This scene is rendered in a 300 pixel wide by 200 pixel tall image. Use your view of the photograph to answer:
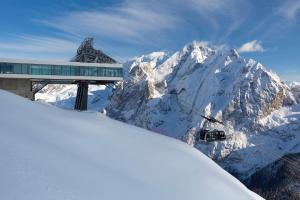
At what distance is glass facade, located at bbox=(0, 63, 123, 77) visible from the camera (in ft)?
293

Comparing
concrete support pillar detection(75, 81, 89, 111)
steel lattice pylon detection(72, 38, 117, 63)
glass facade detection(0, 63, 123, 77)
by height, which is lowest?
concrete support pillar detection(75, 81, 89, 111)

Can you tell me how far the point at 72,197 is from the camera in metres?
23.7

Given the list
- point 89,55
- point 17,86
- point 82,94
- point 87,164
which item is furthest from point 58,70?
point 87,164

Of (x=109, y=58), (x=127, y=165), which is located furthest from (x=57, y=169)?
(x=109, y=58)

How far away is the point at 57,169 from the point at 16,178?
400cm

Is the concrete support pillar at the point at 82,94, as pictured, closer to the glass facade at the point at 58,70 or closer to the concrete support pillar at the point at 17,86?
the glass facade at the point at 58,70

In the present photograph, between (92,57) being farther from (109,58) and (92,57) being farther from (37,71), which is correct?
(37,71)

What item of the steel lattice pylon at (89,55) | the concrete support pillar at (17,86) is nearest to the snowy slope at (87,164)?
the concrete support pillar at (17,86)

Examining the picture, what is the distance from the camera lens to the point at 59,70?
9556cm

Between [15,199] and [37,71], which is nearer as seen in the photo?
[15,199]

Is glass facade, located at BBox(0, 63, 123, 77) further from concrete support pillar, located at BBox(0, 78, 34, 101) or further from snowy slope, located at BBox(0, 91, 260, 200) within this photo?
snowy slope, located at BBox(0, 91, 260, 200)

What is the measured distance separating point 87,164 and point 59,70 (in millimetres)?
66679

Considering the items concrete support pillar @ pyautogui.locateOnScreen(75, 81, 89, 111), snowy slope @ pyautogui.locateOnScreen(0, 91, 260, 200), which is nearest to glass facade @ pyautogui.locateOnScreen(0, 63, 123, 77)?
concrete support pillar @ pyautogui.locateOnScreen(75, 81, 89, 111)

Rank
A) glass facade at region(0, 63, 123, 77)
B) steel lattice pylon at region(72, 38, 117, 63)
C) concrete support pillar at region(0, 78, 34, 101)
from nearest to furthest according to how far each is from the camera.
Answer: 1. glass facade at region(0, 63, 123, 77)
2. concrete support pillar at region(0, 78, 34, 101)
3. steel lattice pylon at region(72, 38, 117, 63)
